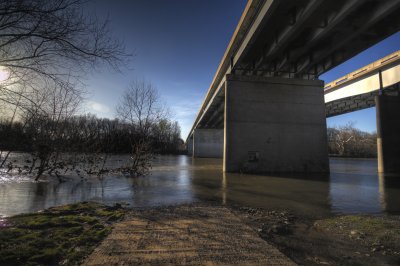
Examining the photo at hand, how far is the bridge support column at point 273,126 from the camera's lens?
17797mm

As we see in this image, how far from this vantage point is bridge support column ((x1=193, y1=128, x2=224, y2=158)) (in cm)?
5878

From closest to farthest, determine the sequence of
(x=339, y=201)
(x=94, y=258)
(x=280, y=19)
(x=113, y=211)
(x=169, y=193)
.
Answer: (x=94, y=258) < (x=113, y=211) < (x=339, y=201) < (x=169, y=193) < (x=280, y=19)

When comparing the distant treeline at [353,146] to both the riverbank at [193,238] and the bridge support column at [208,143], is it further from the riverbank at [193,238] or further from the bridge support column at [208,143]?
the riverbank at [193,238]

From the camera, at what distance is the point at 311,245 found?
4.18 meters

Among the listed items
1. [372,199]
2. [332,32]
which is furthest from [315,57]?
[372,199]

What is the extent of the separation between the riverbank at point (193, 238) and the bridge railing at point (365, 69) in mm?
19135

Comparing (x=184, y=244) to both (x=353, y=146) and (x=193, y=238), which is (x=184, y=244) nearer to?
(x=193, y=238)

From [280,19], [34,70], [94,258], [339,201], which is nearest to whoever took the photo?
[94,258]

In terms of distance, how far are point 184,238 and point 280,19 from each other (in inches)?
515

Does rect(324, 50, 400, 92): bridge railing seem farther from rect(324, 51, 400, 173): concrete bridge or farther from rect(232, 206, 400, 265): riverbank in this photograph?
rect(232, 206, 400, 265): riverbank

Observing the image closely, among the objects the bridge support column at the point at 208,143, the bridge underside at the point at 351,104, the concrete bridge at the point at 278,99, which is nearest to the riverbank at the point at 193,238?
the concrete bridge at the point at 278,99

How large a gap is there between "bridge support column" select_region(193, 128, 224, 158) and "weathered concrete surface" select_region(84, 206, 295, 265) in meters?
53.3

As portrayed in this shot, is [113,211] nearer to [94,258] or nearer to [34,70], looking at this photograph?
[94,258]

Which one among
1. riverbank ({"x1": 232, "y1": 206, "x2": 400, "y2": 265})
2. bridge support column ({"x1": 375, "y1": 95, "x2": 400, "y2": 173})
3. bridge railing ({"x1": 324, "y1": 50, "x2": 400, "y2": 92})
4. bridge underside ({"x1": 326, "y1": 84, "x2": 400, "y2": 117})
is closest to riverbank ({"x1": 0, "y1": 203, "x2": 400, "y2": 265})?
riverbank ({"x1": 232, "y1": 206, "x2": 400, "y2": 265})
